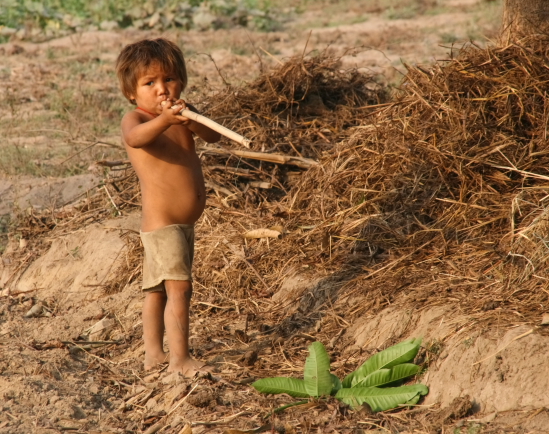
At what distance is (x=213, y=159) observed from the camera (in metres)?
5.13

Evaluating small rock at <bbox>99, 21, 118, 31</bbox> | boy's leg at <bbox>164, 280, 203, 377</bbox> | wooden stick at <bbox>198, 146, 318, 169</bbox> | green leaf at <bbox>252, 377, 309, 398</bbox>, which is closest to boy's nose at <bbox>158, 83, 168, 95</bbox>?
boy's leg at <bbox>164, 280, 203, 377</bbox>

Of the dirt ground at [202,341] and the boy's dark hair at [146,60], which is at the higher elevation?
the boy's dark hair at [146,60]

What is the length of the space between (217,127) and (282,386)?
3.37 feet

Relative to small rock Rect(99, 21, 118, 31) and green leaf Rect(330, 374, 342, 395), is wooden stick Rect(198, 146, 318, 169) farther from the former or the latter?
small rock Rect(99, 21, 118, 31)

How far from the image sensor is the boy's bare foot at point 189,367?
330cm

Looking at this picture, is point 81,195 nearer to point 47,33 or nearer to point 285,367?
point 285,367

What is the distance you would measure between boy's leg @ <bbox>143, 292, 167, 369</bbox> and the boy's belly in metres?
0.34

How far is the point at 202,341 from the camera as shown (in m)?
3.81

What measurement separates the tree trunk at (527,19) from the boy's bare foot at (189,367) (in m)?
2.57

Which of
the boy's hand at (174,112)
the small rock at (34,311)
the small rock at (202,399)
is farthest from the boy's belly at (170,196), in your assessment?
the small rock at (34,311)

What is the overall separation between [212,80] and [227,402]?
18.4 feet

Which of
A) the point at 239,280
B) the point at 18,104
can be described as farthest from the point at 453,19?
the point at 239,280

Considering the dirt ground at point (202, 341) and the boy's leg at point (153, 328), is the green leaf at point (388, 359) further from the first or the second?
the boy's leg at point (153, 328)

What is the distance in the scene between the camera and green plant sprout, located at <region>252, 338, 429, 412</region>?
9.67ft
